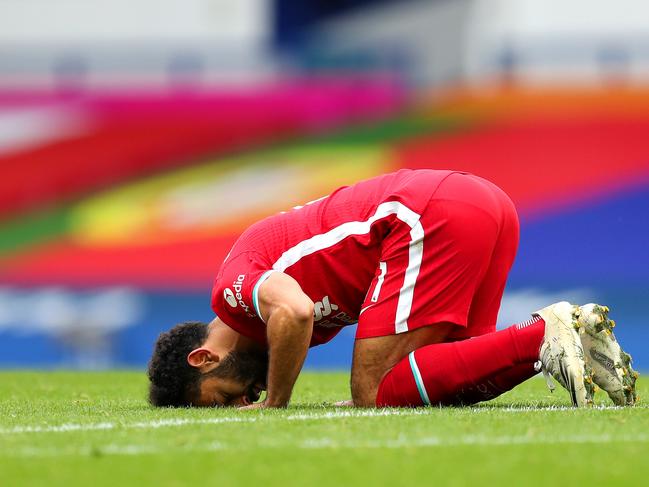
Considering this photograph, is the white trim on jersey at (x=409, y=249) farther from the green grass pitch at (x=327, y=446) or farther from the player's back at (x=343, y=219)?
the green grass pitch at (x=327, y=446)

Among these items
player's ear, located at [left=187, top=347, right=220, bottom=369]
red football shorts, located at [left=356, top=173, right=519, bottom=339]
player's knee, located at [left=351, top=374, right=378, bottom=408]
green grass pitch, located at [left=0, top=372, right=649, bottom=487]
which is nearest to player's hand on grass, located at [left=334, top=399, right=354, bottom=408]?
player's knee, located at [left=351, top=374, right=378, bottom=408]

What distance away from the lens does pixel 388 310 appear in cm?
686

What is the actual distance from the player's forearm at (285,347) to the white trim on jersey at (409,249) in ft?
1.66

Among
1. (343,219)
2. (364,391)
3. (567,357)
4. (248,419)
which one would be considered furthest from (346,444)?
(343,219)

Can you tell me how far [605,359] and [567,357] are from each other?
0.33 metres

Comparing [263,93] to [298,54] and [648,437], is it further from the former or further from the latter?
[648,437]

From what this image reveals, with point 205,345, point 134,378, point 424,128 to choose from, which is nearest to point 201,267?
point 424,128

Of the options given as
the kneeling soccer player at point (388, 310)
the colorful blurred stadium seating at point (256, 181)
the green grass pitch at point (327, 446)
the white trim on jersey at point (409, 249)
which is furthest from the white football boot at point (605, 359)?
the colorful blurred stadium seating at point (256, 181)

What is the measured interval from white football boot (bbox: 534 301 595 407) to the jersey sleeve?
143 centimetres

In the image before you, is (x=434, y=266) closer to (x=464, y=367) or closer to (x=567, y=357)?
(x=464, y=367)

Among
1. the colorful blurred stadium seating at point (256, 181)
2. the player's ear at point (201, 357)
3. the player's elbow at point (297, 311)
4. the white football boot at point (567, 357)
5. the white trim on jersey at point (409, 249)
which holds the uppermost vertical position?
the white trim on jersey at point (409, 249)

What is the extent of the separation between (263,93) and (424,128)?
2.26 meters

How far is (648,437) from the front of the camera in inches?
Answer: 206

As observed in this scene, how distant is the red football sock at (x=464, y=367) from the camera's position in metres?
6.69
